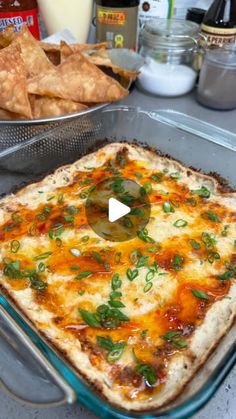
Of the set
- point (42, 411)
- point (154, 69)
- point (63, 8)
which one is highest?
point (63, 8)

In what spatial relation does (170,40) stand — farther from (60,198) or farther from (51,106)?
(60,198)

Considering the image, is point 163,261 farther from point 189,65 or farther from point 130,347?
point 189,65

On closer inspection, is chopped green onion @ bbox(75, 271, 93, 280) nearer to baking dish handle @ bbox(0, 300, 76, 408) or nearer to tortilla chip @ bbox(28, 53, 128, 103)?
baking dish handle @ bbox(0, 300, 76, 408)

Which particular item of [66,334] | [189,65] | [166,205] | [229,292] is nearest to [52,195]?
[166,205]

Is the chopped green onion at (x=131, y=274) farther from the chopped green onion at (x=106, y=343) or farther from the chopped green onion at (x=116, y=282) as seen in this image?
the chopped green onion at (x=106, y=343)

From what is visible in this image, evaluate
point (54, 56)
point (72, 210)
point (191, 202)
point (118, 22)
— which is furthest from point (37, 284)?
point (118, 22)
